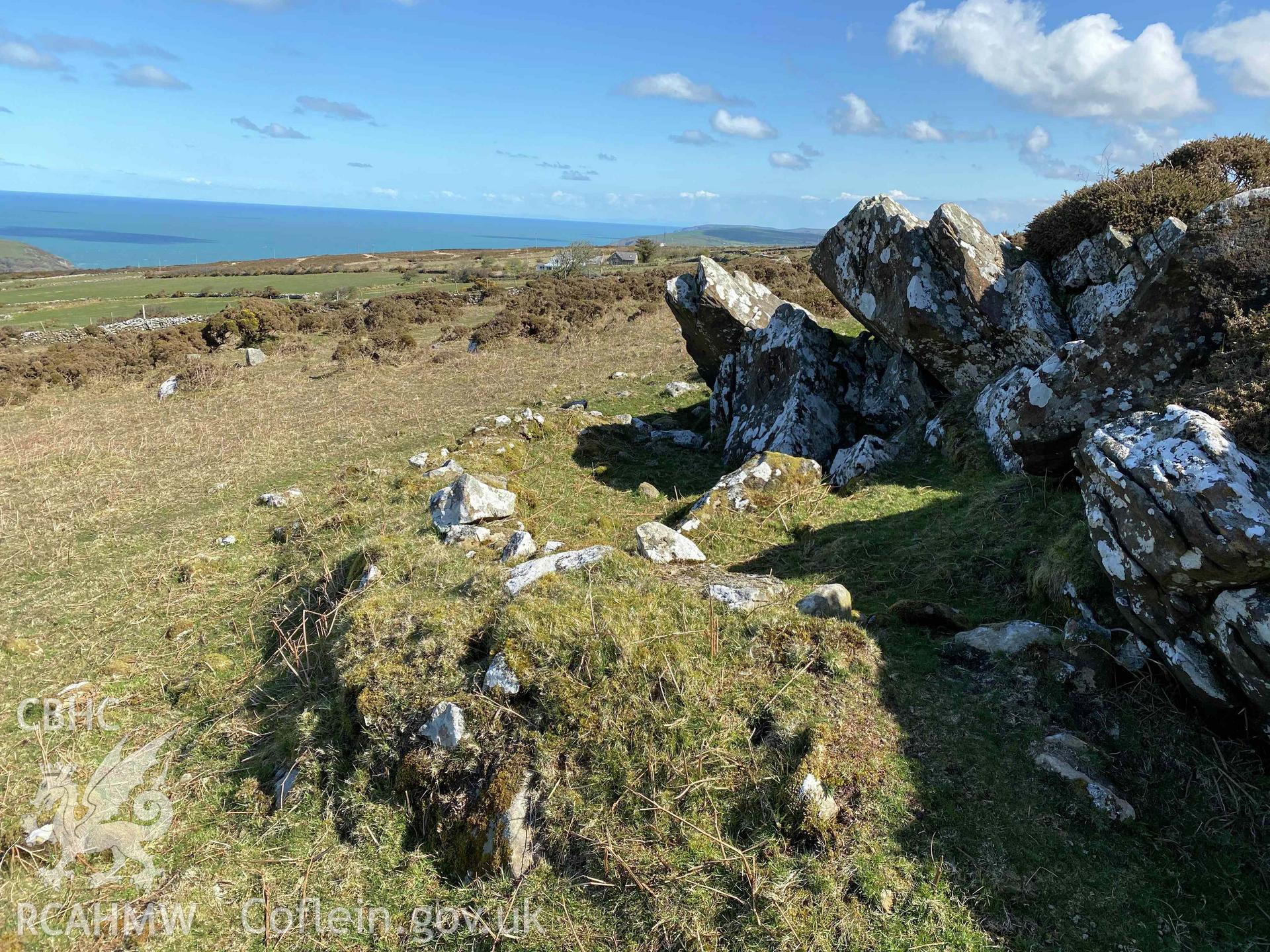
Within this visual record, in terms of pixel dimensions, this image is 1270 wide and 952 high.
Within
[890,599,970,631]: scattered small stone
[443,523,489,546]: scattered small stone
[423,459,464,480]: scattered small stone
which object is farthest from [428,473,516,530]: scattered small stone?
[890,599,970,631]: scattered small stone

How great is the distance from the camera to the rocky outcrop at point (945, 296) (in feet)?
38.1

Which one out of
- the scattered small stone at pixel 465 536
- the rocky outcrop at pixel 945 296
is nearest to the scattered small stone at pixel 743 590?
the scattered small stone at pixel 465 536

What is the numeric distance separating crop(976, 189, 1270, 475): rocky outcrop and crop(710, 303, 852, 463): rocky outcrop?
12.2 feet

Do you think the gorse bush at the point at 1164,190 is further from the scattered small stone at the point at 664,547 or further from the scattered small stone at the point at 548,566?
the scattered small stone at the point at 548,566

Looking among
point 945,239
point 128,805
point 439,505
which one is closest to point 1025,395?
point 945,239

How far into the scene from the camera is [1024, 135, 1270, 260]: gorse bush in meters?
10.9

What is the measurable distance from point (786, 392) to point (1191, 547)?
9.05 m

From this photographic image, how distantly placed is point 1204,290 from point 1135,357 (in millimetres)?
956

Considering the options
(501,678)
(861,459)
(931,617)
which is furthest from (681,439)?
(501,678)

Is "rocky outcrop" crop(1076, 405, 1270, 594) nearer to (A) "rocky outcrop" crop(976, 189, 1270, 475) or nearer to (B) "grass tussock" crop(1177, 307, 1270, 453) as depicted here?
(B) "grass tussock" crop(1177, 307, 1270, 453)

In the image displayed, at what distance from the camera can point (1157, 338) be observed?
802 centimetres

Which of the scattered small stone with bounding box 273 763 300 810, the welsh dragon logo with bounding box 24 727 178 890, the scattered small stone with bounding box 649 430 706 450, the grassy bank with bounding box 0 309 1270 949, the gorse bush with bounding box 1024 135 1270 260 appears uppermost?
the gorse bush with bounding box 1024 135 1270 260

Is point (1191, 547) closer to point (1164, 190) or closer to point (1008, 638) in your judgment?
point (1008, 638)

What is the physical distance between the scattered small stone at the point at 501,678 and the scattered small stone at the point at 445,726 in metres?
0.33
